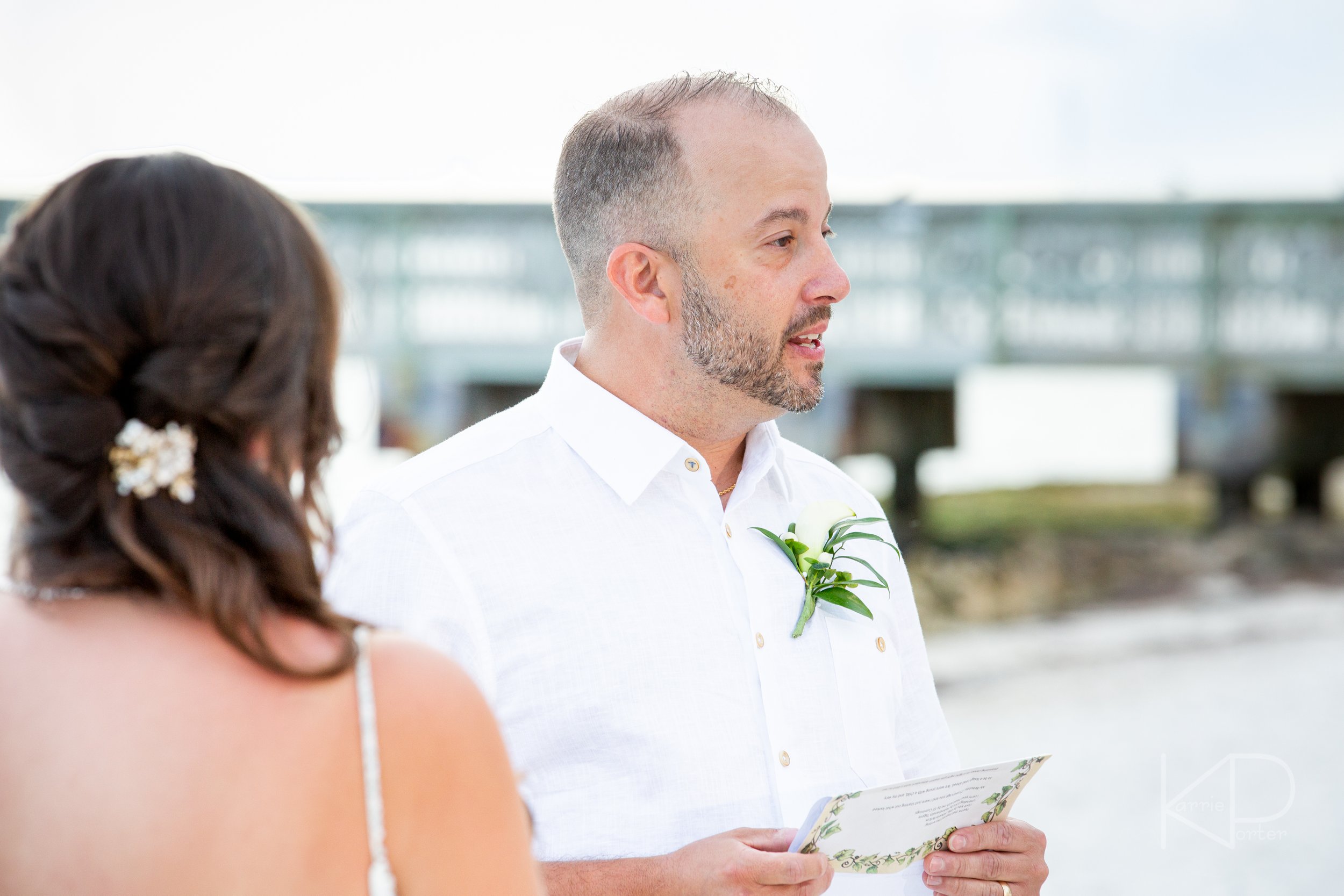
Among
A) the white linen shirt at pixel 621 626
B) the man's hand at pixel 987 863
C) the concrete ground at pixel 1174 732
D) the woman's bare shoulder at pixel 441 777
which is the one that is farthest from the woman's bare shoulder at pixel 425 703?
the concrete ground at pixel 1174 732

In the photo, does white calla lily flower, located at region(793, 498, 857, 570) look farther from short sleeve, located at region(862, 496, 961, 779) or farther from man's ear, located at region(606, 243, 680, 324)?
man's ear, located at region(606, 243, 680, 324)

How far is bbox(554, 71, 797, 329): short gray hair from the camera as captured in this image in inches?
88.9

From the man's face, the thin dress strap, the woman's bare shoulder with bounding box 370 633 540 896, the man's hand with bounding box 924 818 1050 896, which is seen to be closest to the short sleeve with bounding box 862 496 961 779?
the man's hand with bounding box 924 818 1050 896

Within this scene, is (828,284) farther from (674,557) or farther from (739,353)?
(674,557)

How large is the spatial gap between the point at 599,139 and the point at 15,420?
143 centimetres

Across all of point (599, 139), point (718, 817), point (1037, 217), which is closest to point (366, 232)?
point (1037, 217)

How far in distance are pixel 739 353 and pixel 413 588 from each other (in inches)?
28.0

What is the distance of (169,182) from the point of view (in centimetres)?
114

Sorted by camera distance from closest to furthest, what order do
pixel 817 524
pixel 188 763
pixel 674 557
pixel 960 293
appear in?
pixel 188 763, pixel 674 557, pixel 817 524, pixel 960 293

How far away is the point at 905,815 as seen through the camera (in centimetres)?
180

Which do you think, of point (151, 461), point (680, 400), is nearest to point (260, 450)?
point (151, 461)

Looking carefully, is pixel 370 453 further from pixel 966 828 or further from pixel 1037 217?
pixel 966 828

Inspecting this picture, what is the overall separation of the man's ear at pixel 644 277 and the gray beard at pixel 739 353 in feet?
0.16

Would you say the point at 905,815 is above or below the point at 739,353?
below
